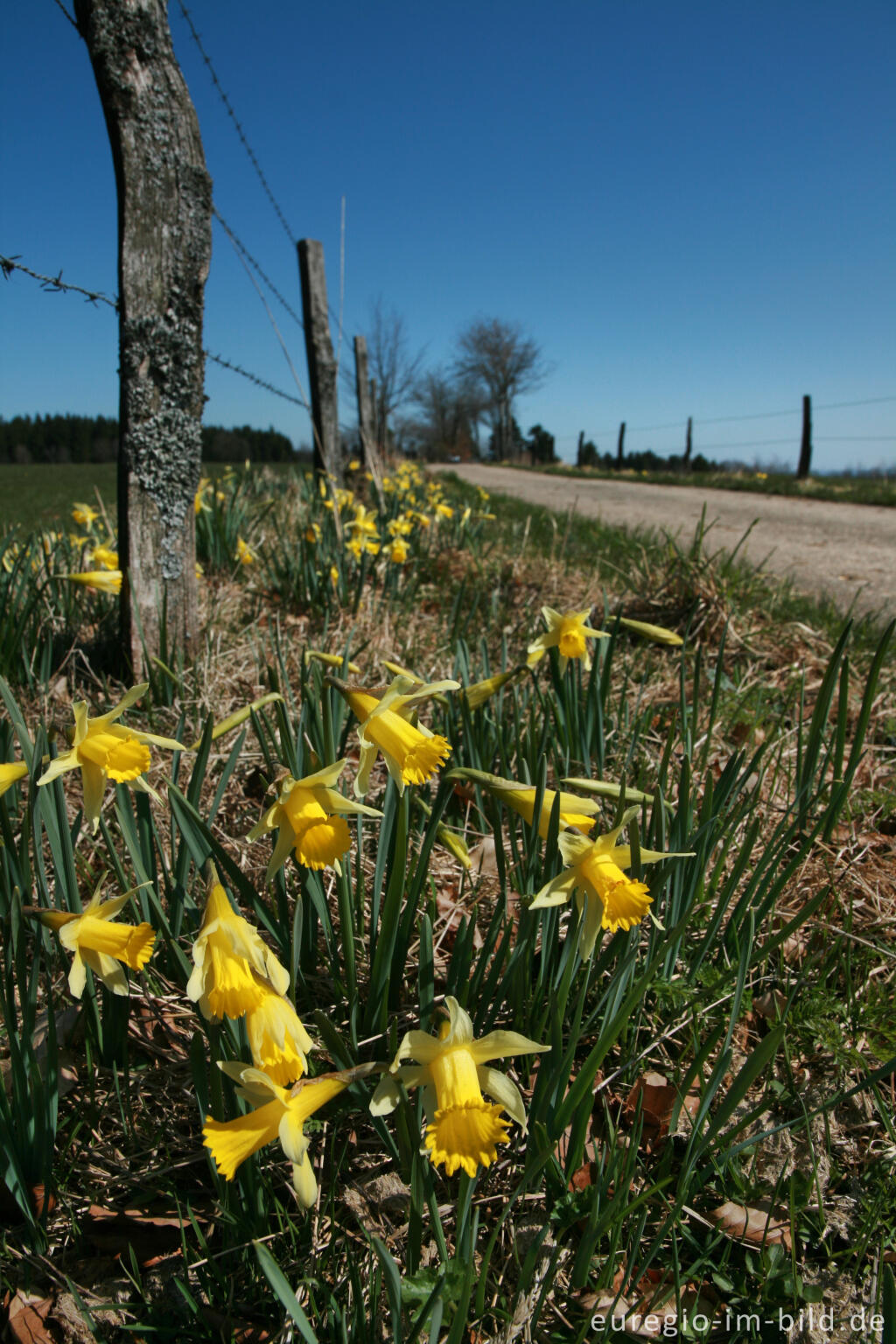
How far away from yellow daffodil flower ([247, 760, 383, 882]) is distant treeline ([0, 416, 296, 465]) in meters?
41.0

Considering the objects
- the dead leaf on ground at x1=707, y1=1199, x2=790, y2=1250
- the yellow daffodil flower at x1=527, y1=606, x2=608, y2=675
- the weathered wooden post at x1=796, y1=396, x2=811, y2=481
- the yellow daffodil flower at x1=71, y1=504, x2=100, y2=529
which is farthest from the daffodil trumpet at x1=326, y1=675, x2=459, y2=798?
the weathered wooden post at x1=796, y1=396, x2=811, y2=481

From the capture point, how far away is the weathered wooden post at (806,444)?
17125mm

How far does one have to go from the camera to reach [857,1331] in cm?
101

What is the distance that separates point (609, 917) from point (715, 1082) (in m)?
0.27

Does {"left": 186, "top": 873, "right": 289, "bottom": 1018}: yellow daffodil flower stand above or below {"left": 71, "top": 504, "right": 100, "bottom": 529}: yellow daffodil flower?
below

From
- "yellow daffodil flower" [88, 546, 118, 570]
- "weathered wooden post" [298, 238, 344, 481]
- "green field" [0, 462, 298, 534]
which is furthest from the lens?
"green field" [0, 462, 298, 534]

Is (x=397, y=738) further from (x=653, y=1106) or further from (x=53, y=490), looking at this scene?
(x=53, y=490)

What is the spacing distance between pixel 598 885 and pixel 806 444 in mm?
19033

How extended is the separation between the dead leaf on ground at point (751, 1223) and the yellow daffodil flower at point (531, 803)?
660mm

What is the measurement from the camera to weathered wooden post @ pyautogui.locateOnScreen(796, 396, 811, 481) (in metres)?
17.1

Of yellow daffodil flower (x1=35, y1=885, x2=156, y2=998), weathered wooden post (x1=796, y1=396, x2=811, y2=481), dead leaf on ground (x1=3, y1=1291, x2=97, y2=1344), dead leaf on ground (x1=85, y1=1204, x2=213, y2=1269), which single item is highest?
weathered wooden post (x1=796, y1=396, x2=811, y2=481)

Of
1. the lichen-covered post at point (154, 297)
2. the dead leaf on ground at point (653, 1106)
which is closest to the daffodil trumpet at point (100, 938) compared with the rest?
the dead leaf on ground at point (653, 1106)

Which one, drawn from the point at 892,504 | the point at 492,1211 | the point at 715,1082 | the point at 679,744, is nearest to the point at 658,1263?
the point at 492,1211

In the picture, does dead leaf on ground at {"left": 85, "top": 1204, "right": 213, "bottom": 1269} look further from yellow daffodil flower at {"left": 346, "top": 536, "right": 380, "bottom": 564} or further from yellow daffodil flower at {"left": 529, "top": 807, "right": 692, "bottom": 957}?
yellow daffodil flower at {"left": 346, "top": 536, "right": 380, "bottom": 564}
